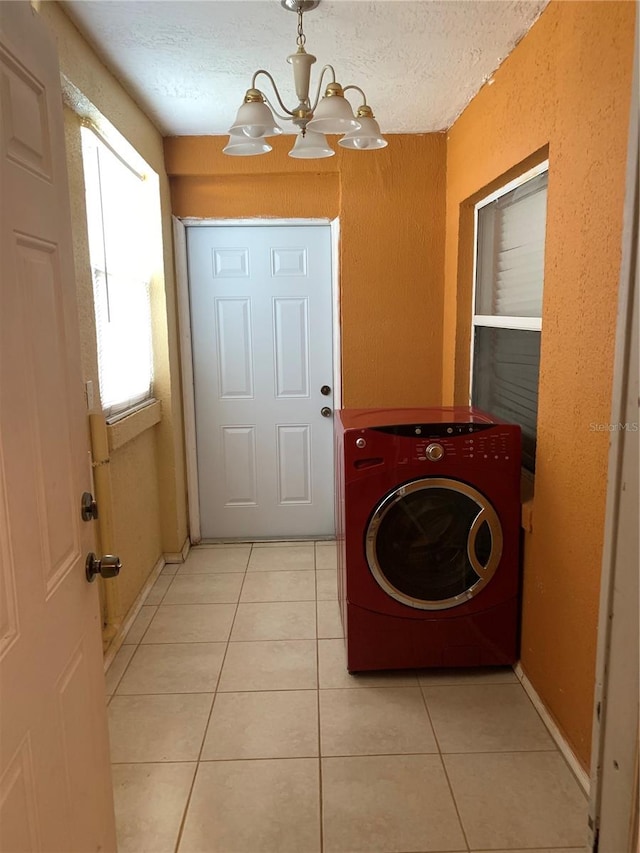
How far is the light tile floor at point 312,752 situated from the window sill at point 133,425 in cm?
89

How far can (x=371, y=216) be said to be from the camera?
3.44 m

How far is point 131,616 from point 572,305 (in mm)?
2316

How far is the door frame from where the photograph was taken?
3.51 meters

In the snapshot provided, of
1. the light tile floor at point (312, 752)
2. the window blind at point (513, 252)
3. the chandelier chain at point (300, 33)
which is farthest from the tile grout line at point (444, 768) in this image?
the chandelier chain at point (300, 33)

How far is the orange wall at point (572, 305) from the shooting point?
5.27 feet

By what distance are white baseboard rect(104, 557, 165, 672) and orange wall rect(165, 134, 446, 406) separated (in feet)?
4.72

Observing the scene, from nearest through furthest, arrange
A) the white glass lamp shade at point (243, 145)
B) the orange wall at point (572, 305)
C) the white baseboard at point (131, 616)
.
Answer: the orange wall at point (572, 305) < the white glass lamp shade at point (243, 145) < the white baseboard at point (131, 616)

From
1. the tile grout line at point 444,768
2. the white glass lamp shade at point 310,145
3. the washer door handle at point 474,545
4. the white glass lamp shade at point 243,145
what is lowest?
the tile grout line at point 444,768

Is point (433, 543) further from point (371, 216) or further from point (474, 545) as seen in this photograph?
point (371, 216)

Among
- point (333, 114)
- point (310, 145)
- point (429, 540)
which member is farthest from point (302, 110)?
point (429, 540)

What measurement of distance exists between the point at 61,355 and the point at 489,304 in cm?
232

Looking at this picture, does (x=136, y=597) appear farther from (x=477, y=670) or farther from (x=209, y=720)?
(x=477, y=670)

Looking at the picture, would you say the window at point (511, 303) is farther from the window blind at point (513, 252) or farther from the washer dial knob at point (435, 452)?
the washer dial knob at point (435, 452)

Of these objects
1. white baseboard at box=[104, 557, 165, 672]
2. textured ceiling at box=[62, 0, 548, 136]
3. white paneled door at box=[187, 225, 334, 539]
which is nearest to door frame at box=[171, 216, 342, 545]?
white paneled door at box=[187, 225, 334, 539]
